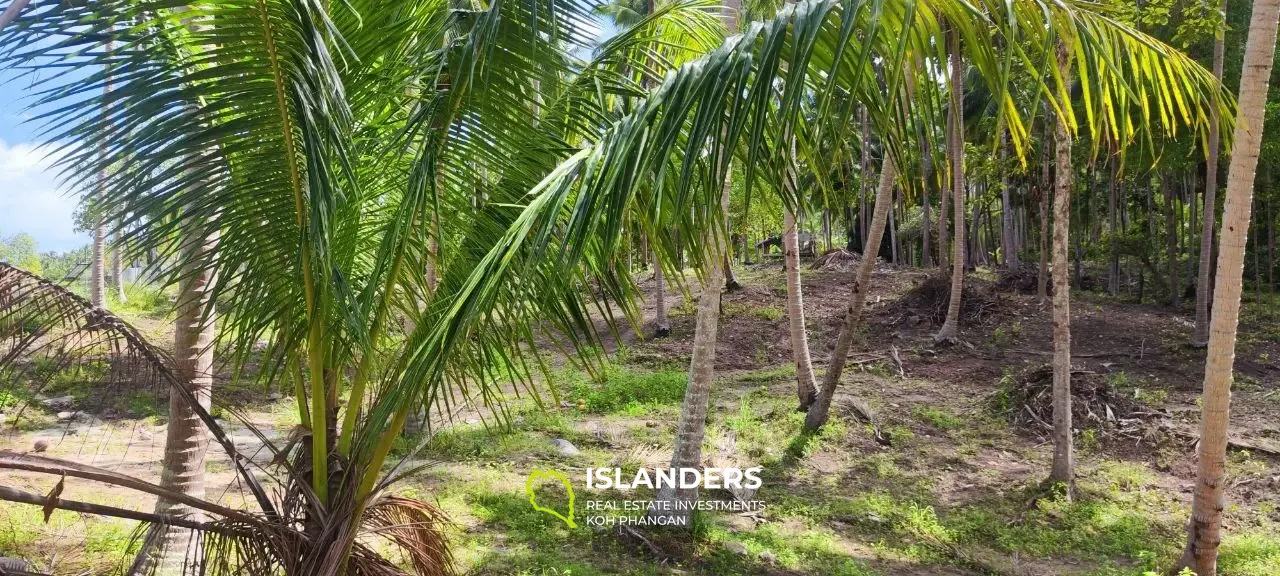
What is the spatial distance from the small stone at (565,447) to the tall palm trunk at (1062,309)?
14.9ft

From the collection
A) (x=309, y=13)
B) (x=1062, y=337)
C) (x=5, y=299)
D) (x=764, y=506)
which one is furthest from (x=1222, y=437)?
(x=5, y=299)

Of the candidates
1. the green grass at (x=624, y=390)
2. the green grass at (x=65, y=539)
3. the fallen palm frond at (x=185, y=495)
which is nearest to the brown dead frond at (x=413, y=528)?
the fallen palm frond at (x=185, y=495)

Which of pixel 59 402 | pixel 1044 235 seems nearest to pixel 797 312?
pixel 1044 235

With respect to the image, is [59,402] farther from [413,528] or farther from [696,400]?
[413,528]

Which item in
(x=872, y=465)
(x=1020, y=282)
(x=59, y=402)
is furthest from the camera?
(x=1020, y=282)

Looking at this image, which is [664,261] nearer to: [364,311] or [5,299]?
[364,311]

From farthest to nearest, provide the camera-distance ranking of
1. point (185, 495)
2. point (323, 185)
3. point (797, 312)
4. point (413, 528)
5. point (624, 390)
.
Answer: point (624, 390) → point (797, 312) → point (413, 528) → point (185, 495) → point (323, 185)

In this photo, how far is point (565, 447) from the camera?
809 cm

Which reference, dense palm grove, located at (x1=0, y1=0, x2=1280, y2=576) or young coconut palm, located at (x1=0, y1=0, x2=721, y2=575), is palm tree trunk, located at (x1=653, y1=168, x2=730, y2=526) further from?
young coconut palm, located at (x1=0, y1=0, x2=721, y2=575)

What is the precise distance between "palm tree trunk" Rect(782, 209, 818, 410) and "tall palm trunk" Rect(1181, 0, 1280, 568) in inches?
147

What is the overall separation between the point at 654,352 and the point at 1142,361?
7.20 metres

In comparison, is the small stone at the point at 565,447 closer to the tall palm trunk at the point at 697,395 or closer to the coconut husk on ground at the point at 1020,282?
the tall palm trunk at the point at 697,395

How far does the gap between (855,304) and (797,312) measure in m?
0.77

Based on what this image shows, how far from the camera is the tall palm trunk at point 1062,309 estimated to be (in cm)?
654
